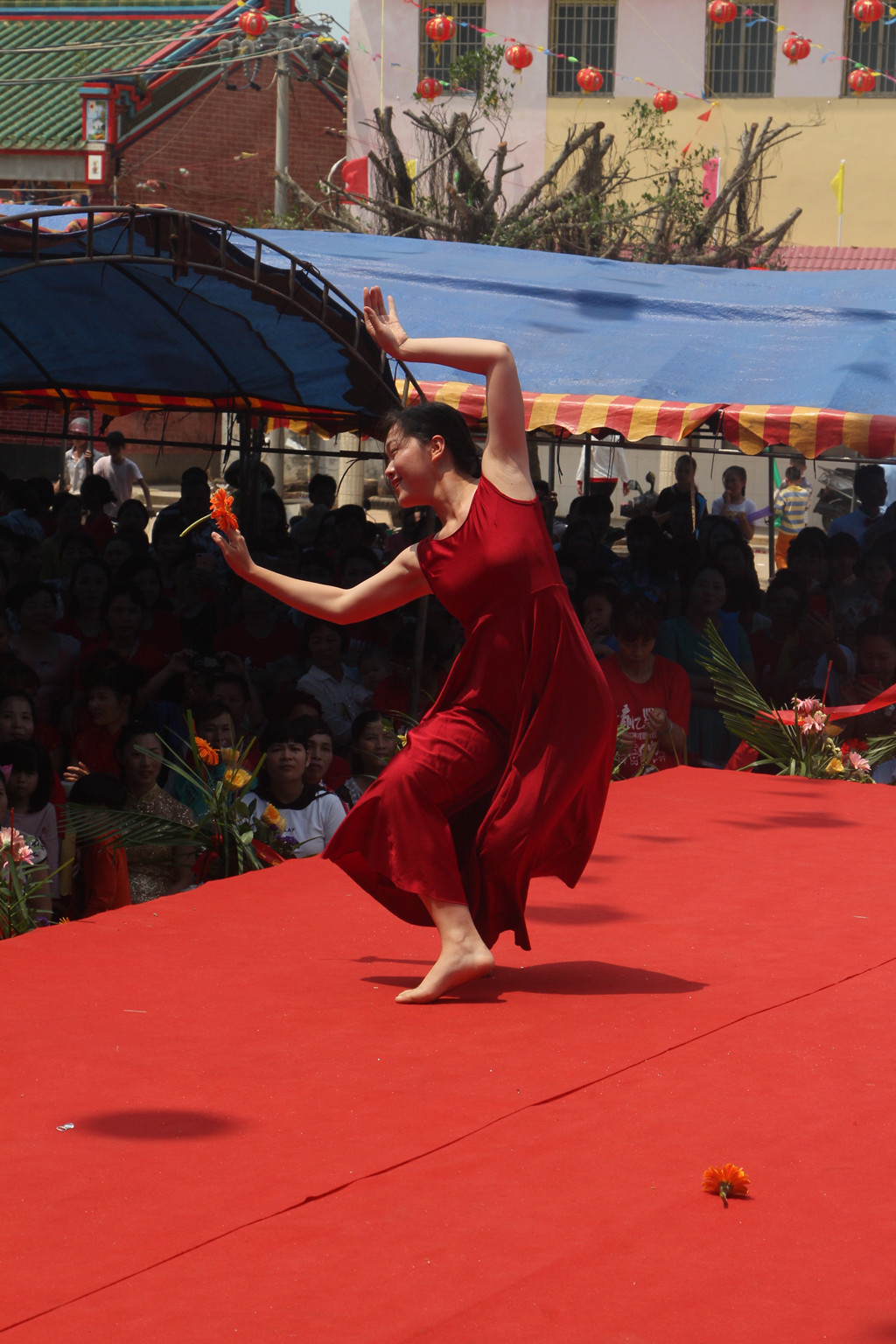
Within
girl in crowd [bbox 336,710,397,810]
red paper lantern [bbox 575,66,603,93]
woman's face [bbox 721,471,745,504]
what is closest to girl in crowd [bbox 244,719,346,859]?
girl in crowd [bbox 336,710,397,810]

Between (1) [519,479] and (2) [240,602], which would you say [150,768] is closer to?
(1) [519,479]

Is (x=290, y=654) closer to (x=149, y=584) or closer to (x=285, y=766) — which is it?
(x=149, y=584)

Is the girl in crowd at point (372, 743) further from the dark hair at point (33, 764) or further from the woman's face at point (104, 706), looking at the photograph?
the dark hair at point (33, 764)

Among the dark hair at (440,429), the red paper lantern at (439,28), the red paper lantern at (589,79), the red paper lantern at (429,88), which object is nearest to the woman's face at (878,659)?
the dark hair at (440,429)

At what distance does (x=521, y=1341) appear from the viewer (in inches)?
85.5

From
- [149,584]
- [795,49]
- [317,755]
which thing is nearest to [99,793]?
[317,755]

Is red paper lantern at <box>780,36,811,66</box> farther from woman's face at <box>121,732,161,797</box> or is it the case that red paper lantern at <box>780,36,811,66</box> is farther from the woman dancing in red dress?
the woman dancing in red dress

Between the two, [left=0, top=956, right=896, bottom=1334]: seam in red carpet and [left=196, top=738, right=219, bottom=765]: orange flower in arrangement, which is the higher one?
[left=196, top=738, right=219, bottom=765]: orange flower in arrangement

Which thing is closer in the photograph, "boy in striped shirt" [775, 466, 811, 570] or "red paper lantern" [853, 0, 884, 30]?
"boy in striped shirt" [775, 466, 811, 570]

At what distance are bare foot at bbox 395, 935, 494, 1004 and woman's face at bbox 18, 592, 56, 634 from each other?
4424mm

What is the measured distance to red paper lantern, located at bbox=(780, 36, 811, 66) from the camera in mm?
23047

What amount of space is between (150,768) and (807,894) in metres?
2.25

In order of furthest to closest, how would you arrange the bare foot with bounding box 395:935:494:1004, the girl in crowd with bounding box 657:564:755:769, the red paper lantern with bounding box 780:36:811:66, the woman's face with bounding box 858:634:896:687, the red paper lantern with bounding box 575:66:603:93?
the red paper lantern with bounding box 575:66:603:93
the red paper lantern with bounding box 780:36:811:66
the girl in crowd with bounding box 657:564:755:769
the woman's face with bounding box 858:634:896:687
the bare foot with bounding box 395:935:494:1004

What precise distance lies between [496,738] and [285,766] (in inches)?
76.5
